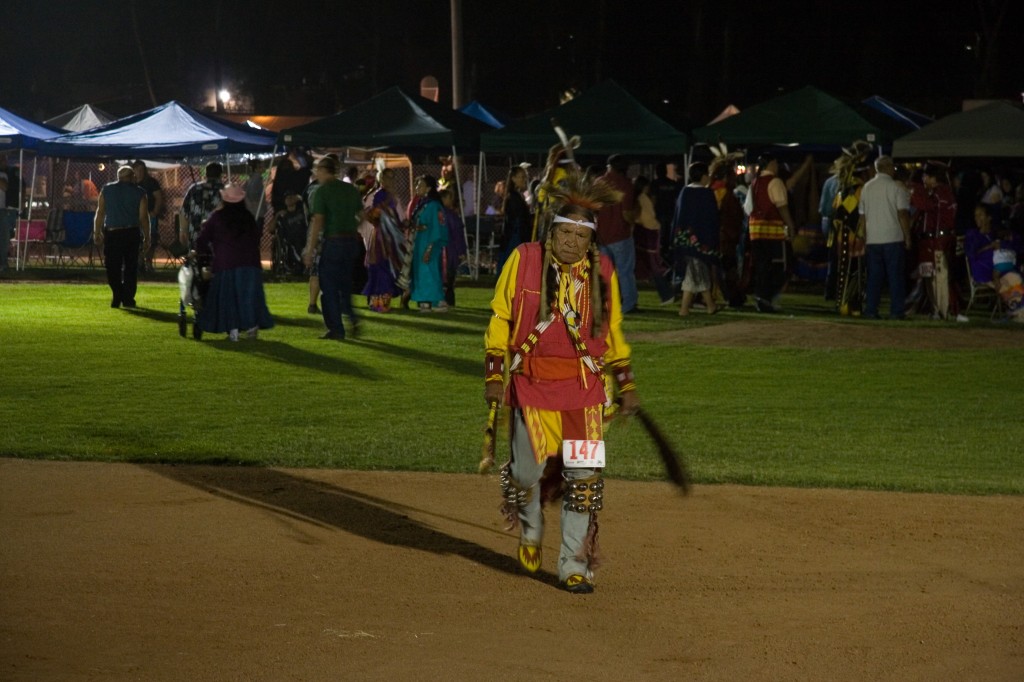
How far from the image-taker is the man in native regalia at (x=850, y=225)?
2028 centimetres

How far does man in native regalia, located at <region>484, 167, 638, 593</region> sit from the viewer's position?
22.0ft

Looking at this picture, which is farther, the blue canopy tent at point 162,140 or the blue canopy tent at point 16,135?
the blue canopy tent at point 162,140

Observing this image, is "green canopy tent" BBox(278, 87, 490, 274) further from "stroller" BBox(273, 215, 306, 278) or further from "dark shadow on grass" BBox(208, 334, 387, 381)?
"dark shadow on grass" BBox(208, 334, 387, 381)

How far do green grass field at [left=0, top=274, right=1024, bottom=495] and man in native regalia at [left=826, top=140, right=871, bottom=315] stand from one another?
1.59 meters

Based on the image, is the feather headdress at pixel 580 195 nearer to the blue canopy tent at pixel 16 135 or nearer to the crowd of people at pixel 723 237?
the crowd of people at pixel 723 237

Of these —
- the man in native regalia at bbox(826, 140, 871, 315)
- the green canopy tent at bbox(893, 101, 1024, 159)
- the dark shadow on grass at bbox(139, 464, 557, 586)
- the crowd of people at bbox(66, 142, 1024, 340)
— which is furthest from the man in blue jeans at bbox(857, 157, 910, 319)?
the dark shadow on grass at bbox(139, 464, 557, 586)

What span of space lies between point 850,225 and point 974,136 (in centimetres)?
305

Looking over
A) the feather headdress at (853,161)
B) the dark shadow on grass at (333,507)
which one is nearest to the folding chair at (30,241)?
the feather headdress at (853,161)

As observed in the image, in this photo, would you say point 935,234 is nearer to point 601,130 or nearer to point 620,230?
point 620,230

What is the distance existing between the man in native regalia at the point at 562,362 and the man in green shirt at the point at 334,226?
974 cm

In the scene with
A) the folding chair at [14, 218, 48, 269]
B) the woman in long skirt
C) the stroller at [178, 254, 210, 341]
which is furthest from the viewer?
the folding chair at [14, 218, 48, 269]

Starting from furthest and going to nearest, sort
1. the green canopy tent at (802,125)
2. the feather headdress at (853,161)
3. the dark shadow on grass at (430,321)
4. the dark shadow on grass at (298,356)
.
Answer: the green canopy tent at (802,125), the feather headdress at (853,161), the dark shadow on grass at (430,321), the dark shadow on grass at (298,356)

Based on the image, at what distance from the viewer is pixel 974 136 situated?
21969mm

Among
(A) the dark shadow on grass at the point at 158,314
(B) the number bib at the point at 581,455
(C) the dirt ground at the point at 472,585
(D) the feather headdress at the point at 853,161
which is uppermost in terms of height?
(D) the feather headdress at the point at 853,161
